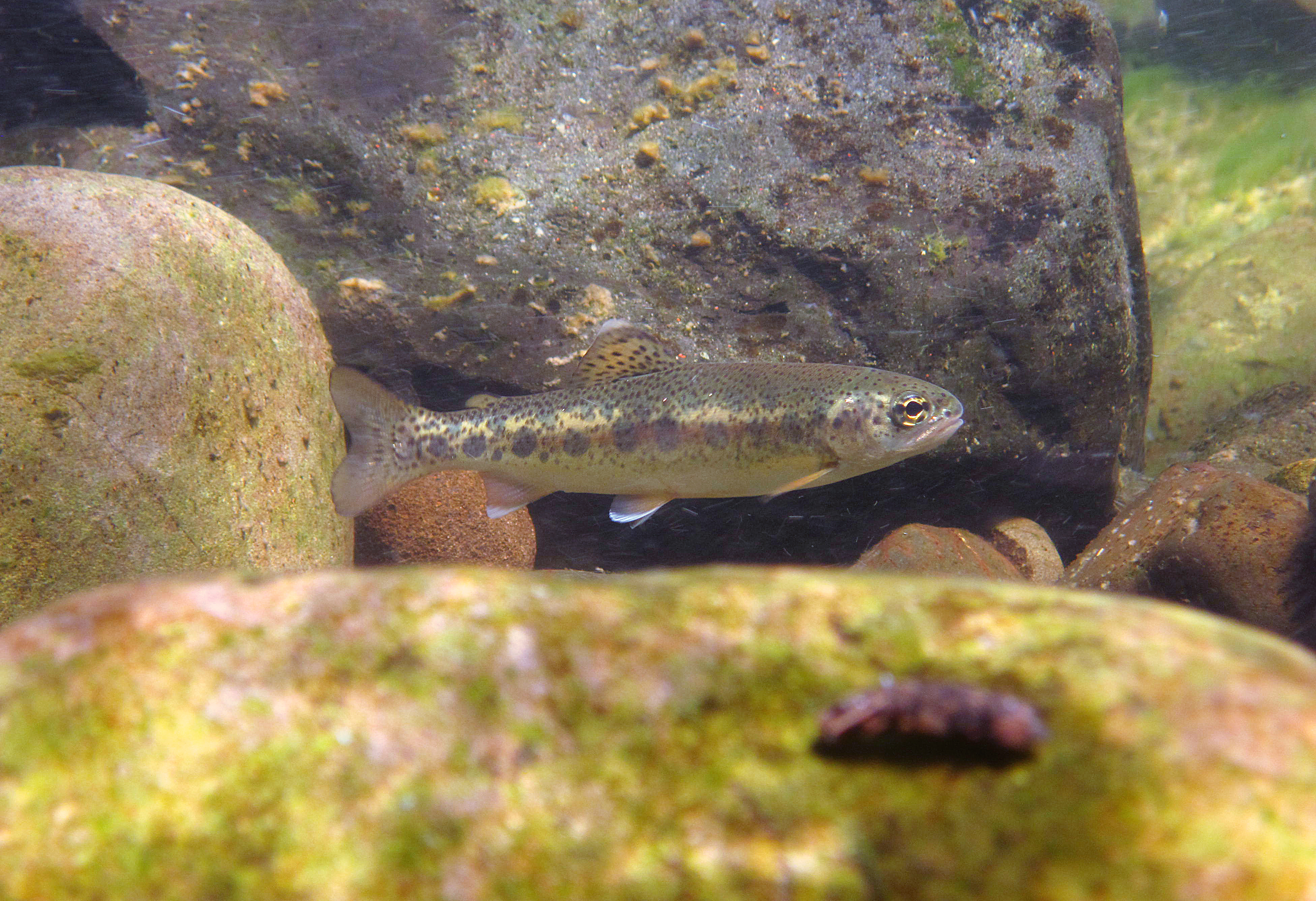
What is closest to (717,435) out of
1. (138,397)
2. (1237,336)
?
(138,397)

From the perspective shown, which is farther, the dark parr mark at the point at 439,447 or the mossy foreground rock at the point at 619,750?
the dark parr mark at the point at 439,447

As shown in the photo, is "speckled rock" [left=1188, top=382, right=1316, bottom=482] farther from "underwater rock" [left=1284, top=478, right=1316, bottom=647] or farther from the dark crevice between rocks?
the dark crevice between rocks

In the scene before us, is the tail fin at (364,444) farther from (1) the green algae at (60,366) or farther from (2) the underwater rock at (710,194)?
(1) the green algae at (60,366)

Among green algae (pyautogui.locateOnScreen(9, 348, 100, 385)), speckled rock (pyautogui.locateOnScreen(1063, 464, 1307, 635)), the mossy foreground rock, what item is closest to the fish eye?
speckled rock (pyautogui.locateOnScreen(1063, 464, 1307, 635))

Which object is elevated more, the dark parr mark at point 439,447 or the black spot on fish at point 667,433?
the black spot on fish at point 667,433

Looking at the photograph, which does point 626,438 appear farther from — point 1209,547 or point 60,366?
point 1209,547

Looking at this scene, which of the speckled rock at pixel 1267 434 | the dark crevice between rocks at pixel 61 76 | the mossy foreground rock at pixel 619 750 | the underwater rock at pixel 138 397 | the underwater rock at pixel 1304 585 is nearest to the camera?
the mossy foreground rock at pixel 619 750

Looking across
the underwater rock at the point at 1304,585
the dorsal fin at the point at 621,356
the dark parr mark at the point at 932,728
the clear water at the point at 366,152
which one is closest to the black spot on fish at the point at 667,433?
the dorsal fin at the point at 621,356

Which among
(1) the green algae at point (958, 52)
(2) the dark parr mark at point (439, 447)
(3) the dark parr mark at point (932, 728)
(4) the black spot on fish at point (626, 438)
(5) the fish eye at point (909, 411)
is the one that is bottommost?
(2) the dark parr mark at point (439, 447)

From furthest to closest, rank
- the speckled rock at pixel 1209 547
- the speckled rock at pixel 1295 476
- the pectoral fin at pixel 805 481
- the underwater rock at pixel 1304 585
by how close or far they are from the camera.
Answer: the speckled rock at pixel 1295 476
the pectoral fin at pixel 805 481
the speckled rock at pixel 1209 547
the underwater rock at pixel 1304 585
